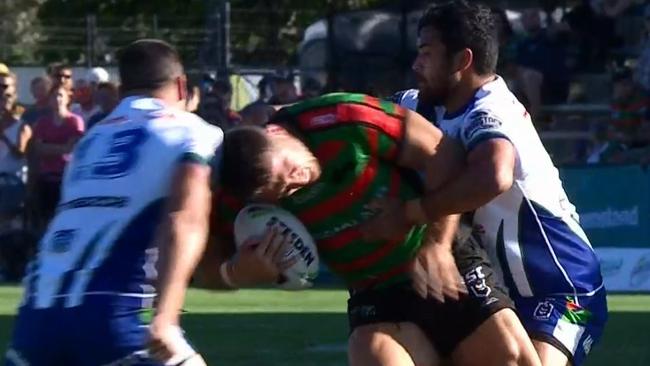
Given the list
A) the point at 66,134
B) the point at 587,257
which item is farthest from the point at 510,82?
the point at 587,257

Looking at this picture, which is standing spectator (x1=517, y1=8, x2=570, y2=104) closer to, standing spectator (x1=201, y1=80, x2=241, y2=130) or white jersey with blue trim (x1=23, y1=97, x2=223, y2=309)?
standing spectator (x1=201, y1=80, x2=241, y2=130)

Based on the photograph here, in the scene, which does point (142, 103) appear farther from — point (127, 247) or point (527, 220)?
point (527, 220)

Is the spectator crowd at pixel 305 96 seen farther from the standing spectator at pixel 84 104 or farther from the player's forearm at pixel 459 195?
the player's forearm at pixel 459 195

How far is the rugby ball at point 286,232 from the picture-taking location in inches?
225

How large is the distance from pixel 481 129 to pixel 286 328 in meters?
6.34

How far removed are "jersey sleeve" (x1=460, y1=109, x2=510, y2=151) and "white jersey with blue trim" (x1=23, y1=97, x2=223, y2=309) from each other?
1.13 m

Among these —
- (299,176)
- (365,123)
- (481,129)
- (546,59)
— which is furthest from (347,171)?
(546,59)

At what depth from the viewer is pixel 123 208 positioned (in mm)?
5270

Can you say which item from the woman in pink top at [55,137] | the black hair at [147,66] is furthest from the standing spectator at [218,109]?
the black hair at [147,66]

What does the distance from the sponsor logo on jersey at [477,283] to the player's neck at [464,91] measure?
0.59 m

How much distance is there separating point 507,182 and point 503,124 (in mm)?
257

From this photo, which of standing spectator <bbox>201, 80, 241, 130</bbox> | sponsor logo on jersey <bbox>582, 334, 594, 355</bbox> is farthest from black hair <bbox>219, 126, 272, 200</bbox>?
standing spectator <bbox>201, 80, 241, 130</bbox>

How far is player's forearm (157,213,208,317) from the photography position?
5086mm

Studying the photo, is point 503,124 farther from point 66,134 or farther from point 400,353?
point 66,134
